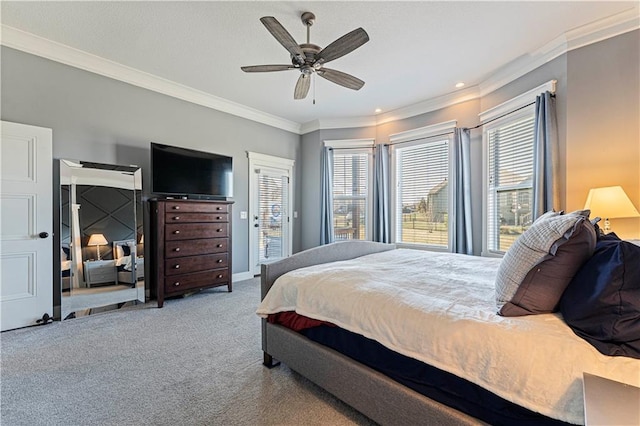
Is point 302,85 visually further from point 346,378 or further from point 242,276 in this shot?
point 242,276

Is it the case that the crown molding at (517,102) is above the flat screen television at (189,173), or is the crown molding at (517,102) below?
above

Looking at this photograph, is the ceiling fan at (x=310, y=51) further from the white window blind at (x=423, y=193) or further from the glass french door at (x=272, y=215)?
the glass french door at (x=272, y=215)

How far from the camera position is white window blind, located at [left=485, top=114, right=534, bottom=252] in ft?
10.9

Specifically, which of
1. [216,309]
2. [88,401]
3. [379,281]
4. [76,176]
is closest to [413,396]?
[379,281]

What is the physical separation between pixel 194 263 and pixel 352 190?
296 centimetres

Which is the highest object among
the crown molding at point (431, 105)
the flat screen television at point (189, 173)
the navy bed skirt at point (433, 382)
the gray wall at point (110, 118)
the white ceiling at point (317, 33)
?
the white ceiling at point (317, 33)

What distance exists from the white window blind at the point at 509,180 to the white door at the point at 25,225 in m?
5.16

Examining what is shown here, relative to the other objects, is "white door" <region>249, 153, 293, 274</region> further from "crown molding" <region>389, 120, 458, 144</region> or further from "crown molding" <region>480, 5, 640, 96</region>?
"crown molding" <region>480, 5, 640, 96</region>

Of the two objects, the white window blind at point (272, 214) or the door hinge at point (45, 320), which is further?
the white window blind at point (272, 214)

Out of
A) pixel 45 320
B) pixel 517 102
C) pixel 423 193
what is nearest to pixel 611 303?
pixel 517 102

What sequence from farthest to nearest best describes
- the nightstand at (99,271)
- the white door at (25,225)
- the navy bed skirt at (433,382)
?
the nightstand at (99,271) → the white door at (25,225) → the navy bed skirt at (433,382)

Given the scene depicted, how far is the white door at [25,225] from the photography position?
274cm

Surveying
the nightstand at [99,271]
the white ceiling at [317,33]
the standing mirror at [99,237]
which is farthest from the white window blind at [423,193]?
the nightstand at [99,271]

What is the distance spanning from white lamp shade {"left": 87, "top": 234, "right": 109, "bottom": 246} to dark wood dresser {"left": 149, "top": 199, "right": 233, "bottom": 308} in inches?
21.2
